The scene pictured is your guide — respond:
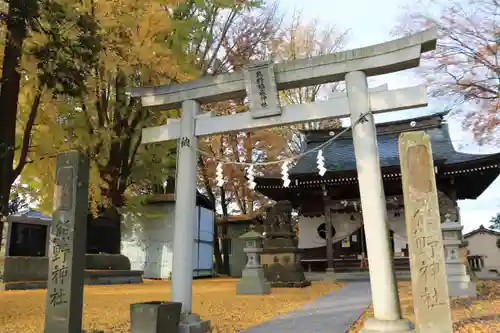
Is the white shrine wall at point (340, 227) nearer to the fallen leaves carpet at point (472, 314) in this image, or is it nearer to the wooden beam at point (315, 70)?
the fallen leaves carpet at point (472, 314)

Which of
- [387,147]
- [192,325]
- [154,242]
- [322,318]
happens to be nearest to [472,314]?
[322,318]

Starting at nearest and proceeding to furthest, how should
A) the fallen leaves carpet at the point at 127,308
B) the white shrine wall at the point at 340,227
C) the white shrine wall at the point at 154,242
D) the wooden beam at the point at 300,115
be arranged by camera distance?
the wooden beam at the point at 300,115 < the fallen leaves carpet at the point at 127,308 < the white shrine wall at the point at 340,227 < the white shrine wall at the point at 154,242

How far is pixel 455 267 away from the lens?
1013cm

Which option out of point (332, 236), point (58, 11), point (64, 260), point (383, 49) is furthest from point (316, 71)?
point (332, 236)

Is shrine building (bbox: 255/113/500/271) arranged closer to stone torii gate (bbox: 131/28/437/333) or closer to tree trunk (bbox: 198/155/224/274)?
tree trunk (bbox: 198/155/224/274)

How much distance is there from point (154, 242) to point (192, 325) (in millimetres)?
13169

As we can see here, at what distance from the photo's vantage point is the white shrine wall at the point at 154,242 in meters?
18.0

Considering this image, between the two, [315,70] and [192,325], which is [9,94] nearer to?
[192,325]

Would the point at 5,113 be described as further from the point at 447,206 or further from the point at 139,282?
the point at 447,206

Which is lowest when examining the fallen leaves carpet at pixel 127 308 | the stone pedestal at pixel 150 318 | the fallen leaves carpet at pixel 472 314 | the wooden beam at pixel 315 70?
the fallen leaves carpet at pixel 472 314

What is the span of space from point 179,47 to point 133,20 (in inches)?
120

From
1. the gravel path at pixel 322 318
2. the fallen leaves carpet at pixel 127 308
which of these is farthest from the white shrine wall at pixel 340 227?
the gravel path at pixel 322 318

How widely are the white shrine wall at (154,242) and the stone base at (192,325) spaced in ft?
39.5

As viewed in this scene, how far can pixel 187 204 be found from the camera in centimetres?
636
